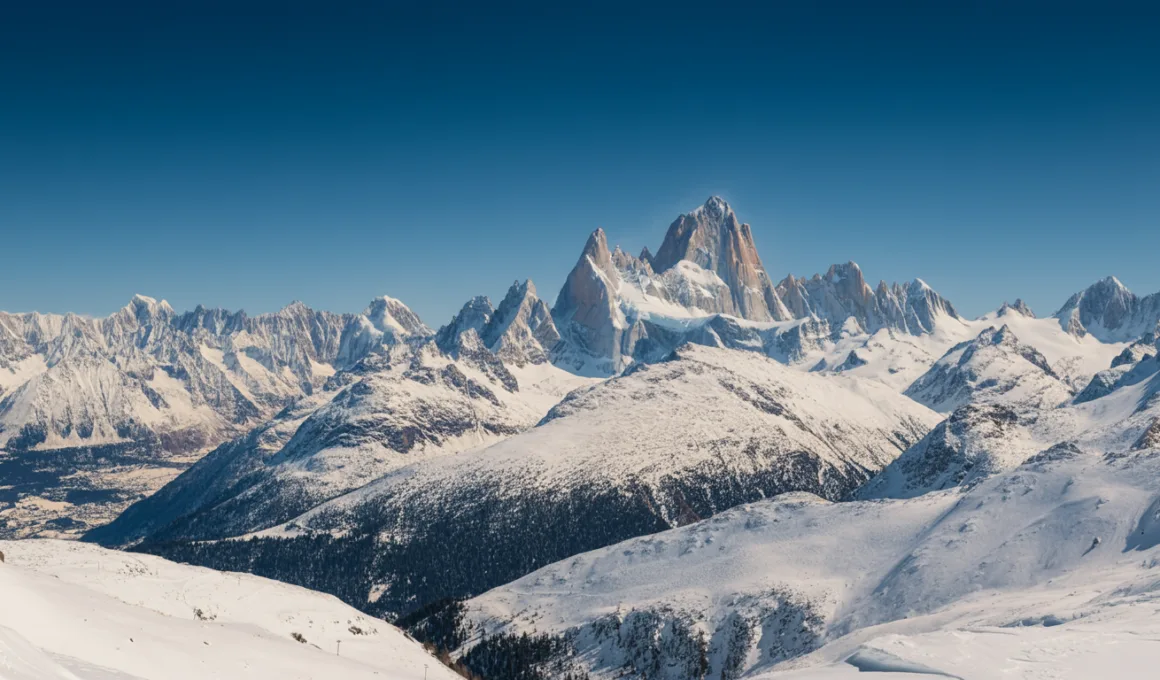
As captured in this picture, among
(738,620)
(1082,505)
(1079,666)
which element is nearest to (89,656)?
(1079,666)

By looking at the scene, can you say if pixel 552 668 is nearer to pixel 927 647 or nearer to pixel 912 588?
pixel 912 588

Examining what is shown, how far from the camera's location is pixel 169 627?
77500 millimetres

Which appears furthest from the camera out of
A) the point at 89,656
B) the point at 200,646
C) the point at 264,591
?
the point at 264,591

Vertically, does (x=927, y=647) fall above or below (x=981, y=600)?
above

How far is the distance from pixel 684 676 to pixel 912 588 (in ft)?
167

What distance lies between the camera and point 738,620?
633ft

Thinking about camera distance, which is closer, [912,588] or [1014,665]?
[1014,665]

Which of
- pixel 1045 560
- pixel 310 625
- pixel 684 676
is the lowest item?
pixel 684 676

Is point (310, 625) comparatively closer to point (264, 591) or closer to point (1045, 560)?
point (264, 591)

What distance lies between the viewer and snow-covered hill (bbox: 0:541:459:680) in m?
59.7

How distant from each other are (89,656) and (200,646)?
46.8 feet

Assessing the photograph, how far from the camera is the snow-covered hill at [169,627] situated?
59.7m

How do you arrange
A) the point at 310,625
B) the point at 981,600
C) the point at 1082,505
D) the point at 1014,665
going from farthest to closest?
the point at 1082,505 → the point at 981,600 → the point at 310,625 → the point at 1014,665

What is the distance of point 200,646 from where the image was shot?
2884 inches
